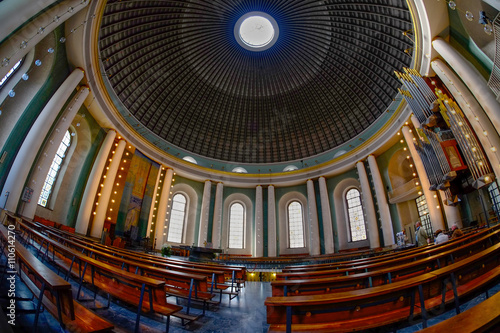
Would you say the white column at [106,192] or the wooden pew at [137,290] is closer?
the wooden pew at [137,290]

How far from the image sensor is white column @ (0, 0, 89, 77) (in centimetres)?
579

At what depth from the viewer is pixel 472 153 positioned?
8.35 m

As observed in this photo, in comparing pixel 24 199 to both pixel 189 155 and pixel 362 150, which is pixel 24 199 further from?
pixel 362 150

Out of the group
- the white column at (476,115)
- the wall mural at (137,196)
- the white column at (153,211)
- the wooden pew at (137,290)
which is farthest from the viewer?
the white column at (153,211)

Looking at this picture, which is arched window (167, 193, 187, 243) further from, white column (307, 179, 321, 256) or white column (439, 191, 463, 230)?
white column (439, 191, 463, 230)

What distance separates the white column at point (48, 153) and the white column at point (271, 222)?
15.7 m

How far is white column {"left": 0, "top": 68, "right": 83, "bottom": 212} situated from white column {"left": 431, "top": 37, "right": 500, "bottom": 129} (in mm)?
16357

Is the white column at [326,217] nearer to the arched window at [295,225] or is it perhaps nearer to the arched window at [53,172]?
the arched window at [295,225]

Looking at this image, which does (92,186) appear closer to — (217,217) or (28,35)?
(28,35)

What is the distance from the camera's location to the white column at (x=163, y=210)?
1718 centimetres

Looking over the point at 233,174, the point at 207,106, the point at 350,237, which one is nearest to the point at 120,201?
the point at 233,174

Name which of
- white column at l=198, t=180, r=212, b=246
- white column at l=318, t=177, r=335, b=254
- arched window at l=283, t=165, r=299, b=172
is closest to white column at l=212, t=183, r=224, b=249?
white column at l=198, t=180, r=212, b=246

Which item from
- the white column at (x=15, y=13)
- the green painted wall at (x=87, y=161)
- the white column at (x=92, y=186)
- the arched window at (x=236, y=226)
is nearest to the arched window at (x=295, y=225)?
the arched window at (x=236, y=226)

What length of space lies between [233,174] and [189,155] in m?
4.66
